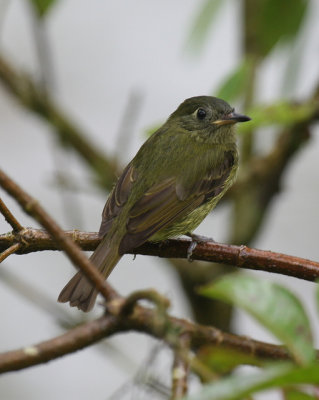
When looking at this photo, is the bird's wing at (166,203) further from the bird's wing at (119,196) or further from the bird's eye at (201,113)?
the bird's eye at (201,113)

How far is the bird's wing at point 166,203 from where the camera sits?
2535 mm

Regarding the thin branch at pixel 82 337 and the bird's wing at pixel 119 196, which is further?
the bird's wing at pixel 119 196

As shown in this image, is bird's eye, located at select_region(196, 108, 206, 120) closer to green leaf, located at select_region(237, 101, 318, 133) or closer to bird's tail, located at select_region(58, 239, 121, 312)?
green leaf, located at select_region(237, 101, 318, 133)

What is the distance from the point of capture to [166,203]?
283 cm

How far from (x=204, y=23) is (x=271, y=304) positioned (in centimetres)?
182

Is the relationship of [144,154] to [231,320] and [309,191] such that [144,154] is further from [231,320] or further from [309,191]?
[309,191]

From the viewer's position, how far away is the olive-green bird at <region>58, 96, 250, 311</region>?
2465 mm

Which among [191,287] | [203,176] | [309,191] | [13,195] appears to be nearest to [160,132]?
[203,176]

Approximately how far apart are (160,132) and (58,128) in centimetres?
69

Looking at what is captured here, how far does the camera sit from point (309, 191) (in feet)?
21.9

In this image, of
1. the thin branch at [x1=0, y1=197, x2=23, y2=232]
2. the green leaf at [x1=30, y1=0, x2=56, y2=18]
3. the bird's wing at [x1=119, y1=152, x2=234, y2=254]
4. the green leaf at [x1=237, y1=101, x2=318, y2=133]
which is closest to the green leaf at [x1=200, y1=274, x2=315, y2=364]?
the thin branch at [x1=0, y1=197, x2=23, y2=232]

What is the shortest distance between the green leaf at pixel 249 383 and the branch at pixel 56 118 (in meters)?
2.97

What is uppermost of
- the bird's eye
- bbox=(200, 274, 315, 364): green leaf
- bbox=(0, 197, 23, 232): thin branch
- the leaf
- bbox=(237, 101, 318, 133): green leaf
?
the bird's eye

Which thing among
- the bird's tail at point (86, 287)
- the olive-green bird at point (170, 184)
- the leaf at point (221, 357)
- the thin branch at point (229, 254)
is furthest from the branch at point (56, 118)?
the leaf at point (221, 357)
